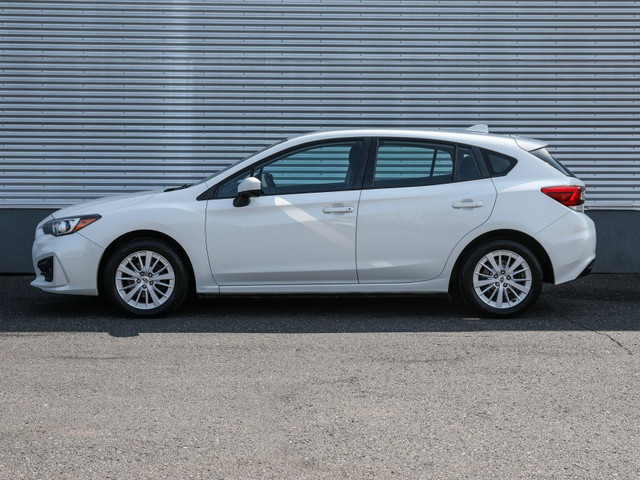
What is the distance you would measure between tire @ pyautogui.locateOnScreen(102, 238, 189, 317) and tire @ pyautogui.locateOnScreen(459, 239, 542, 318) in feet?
7.68

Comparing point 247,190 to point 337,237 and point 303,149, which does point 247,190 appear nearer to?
point 303,149

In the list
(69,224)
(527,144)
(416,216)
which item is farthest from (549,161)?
(69,224)

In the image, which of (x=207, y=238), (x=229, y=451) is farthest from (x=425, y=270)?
(x=229, y=451)

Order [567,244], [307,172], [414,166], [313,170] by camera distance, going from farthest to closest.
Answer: [313,170] < [307,172] < [414,166] < [567,244]

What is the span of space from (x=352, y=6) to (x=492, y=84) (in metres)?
1.89

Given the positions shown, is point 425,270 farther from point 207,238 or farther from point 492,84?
point 492,84

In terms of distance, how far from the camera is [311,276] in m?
7.91

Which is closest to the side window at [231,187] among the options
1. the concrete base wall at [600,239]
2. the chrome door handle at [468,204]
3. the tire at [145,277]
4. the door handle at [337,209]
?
the tire at [145,277]

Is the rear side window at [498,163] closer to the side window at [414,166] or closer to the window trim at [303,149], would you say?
the side window at [414,166]

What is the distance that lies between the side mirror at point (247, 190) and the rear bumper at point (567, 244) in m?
2.30

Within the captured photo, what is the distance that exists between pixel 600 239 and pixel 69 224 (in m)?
6.22

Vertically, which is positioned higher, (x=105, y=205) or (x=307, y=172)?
(x=307, y=172)

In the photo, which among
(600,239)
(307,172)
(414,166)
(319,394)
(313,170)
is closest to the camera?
(319,394)

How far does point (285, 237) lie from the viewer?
25.7ft
